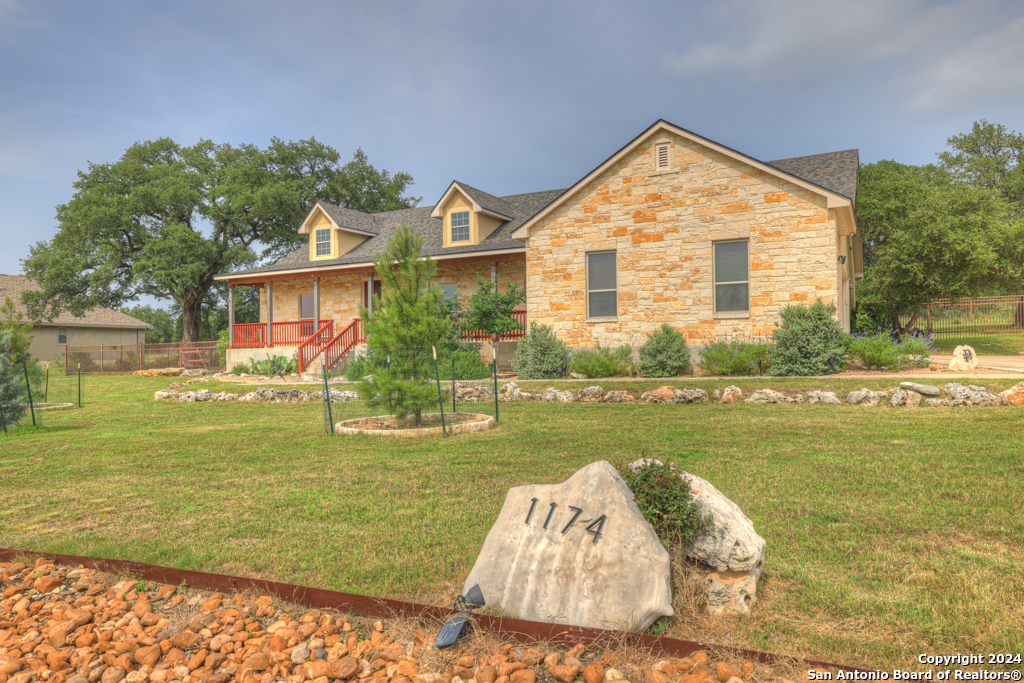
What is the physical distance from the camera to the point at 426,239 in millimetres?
24031

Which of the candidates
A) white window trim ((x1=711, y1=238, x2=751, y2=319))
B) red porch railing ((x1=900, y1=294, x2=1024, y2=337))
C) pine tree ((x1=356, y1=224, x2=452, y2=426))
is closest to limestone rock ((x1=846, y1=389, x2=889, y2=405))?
white window trim ((x1=711, y1=238, x2=751, y2=319))

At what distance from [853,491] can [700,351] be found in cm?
1087

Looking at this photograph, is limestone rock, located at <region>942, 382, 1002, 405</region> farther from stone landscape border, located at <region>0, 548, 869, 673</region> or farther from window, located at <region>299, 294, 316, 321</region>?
window, located at <region>299, 294, 316, 321</region>

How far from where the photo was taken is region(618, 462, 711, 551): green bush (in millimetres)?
3094

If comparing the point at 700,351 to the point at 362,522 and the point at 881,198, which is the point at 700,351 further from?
the point at 881,198

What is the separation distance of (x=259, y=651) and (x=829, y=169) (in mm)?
19944

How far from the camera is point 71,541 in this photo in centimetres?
429

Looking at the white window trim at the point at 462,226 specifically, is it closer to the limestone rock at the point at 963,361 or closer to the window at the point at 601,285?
the window at the point at 601,285

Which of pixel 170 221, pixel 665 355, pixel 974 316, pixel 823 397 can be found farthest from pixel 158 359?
pixel 974 316

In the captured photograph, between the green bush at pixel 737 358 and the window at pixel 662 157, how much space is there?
536 centimetres

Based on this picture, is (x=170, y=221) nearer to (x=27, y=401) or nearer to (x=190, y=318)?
(x=190, y=318)

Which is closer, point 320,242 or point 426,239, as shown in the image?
point 426,239

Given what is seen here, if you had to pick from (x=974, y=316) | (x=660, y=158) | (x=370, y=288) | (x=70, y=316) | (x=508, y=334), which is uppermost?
(x=660, y=158)

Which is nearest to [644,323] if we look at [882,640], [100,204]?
[882,640]
